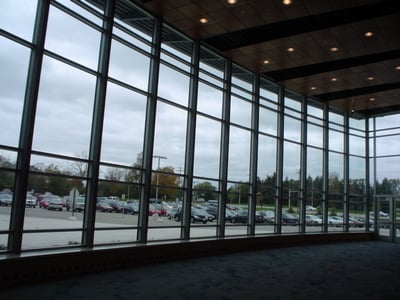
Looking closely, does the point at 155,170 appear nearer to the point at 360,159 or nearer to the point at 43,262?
the point at 43,262

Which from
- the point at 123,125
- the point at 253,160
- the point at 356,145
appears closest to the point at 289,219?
the point at 253,160

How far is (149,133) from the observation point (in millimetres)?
9922

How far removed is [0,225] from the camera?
22.5ft

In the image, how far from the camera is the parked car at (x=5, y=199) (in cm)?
691

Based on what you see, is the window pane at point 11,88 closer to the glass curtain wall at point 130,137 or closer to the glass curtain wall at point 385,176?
the glass curtain wall at point 130,137

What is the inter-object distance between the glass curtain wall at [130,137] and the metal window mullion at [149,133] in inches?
1.1

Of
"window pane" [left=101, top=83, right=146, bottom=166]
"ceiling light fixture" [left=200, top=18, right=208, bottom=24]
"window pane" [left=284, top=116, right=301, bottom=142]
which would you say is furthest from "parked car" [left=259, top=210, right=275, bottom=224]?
"ceiling light fixture" [left=200, top=18, right=208, bottom=24]

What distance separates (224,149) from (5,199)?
6.96 meters

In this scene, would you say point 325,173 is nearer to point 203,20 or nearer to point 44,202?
point 203,20

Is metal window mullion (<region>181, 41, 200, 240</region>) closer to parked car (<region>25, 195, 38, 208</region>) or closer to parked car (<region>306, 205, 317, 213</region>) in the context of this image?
parked car (<region>25, 195, 38, 208</region>)

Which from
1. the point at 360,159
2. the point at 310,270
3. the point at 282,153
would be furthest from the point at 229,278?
the point at 360,159

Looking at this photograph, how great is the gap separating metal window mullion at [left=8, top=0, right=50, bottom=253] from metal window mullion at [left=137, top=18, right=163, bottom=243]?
3.15 m

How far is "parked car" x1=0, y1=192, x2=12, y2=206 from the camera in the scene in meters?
6.91

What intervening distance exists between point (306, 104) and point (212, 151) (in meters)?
6.23
